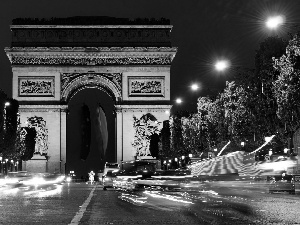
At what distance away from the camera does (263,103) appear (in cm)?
4506

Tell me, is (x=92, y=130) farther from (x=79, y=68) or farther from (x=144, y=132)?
(x=79, y=68)

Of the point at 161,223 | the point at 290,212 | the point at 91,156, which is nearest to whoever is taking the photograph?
the point at 161,223

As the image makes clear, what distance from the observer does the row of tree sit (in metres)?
40.4

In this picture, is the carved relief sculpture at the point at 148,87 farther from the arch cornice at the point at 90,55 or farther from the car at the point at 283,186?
the car at the point at 283,186

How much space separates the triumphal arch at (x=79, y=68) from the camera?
8450 cm

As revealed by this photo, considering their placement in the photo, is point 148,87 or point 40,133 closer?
point 148,87

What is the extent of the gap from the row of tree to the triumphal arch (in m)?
18.9

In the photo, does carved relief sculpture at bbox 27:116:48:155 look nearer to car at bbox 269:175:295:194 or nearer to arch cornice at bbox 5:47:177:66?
arch cornice at bbox 5:47:177:66

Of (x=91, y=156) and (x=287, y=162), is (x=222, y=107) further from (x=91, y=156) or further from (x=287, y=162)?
(x=91, y=156)

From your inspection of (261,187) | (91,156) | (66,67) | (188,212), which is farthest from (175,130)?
(188,212)

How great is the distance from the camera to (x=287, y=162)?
32.9 metres

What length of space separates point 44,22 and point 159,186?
4637 cm

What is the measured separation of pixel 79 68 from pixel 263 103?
1708 inches


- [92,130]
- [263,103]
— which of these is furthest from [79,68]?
[263,103]
